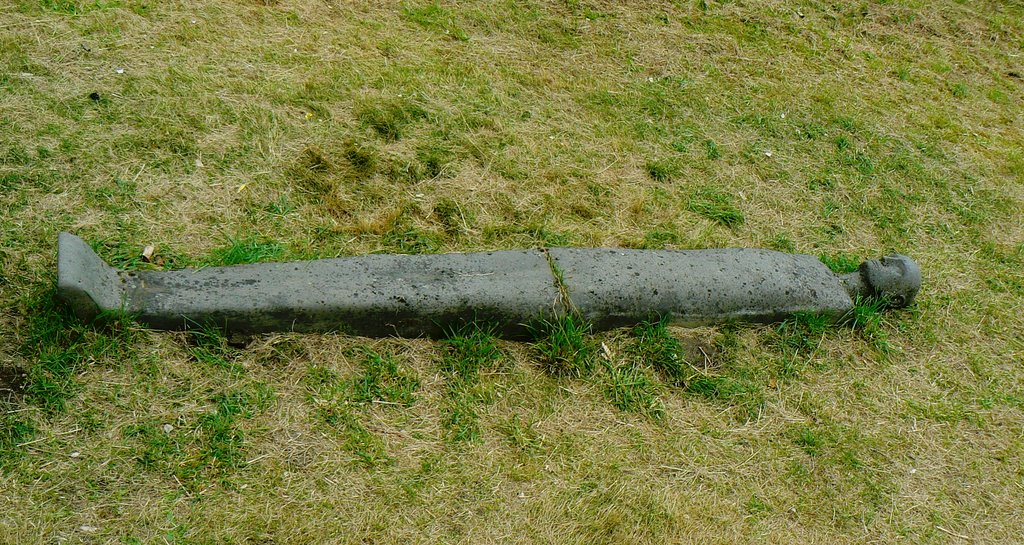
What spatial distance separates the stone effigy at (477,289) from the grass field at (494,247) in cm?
9

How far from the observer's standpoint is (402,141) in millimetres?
4262

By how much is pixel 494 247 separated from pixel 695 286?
0.94 meters

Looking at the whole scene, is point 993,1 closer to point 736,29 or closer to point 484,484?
point 736,29

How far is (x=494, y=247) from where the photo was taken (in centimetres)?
373

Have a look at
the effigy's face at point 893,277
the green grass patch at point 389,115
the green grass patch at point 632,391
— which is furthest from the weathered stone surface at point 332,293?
the effigy's face at point 893,277

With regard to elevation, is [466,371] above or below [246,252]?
below

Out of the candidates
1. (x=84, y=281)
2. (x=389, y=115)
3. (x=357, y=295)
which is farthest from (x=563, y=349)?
(x=389, y=115)

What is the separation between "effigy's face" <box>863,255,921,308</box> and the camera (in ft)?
12.1

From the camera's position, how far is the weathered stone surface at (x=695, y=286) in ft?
10.9

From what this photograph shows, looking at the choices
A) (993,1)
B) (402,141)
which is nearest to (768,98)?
(402,141)

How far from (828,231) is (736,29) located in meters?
2.37

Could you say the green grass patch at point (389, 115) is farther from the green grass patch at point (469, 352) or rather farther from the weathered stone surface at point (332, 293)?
the green grass patch at point (469, 352)

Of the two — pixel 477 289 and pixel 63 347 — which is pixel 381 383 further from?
pixel 63 347

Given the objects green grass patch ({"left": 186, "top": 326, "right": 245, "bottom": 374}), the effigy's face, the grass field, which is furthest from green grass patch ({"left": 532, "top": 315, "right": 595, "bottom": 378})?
the effigy's face
